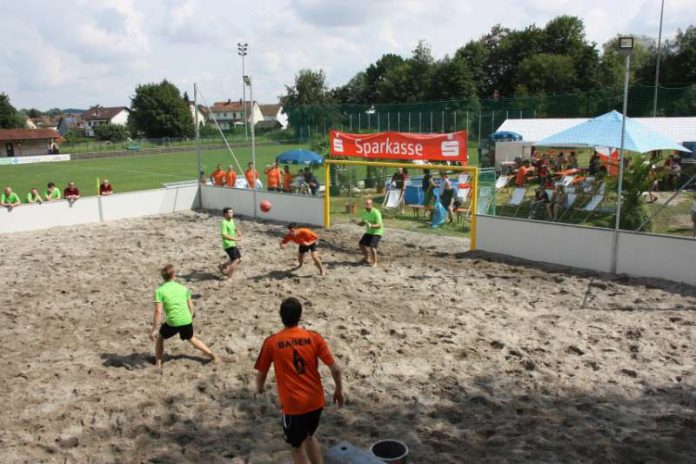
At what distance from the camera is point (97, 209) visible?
18984mm

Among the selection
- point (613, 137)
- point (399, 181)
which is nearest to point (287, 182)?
point (399, 181)

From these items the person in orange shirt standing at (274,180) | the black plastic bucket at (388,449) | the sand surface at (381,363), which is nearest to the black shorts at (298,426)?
the black plastic bucket at (388,449)

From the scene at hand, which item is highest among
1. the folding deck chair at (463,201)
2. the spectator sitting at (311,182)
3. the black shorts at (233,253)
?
the spectator sitting at (311,182)

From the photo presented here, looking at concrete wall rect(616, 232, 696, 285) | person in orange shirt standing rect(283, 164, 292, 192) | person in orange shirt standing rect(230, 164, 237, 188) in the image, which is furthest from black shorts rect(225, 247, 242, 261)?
person in orange shirt standing rect(230, 164, 237, 188)

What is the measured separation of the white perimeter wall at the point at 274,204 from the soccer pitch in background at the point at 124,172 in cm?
852

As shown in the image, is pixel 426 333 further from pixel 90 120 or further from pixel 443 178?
pixel 90 120

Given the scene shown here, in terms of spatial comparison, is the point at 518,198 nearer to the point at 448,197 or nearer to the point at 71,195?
the point at 448,197

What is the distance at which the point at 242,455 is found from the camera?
5.59 meters

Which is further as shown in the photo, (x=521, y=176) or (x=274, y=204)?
(x=521, y=176)

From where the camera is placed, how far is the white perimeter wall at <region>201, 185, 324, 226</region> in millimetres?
17078

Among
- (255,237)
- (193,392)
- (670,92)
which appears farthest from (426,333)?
(670,92)

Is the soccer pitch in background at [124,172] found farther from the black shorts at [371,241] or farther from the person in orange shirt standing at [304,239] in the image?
the person in orange shirt standing at [304,239]

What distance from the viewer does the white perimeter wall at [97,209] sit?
17656 millimetres

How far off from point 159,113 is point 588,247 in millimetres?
68810
